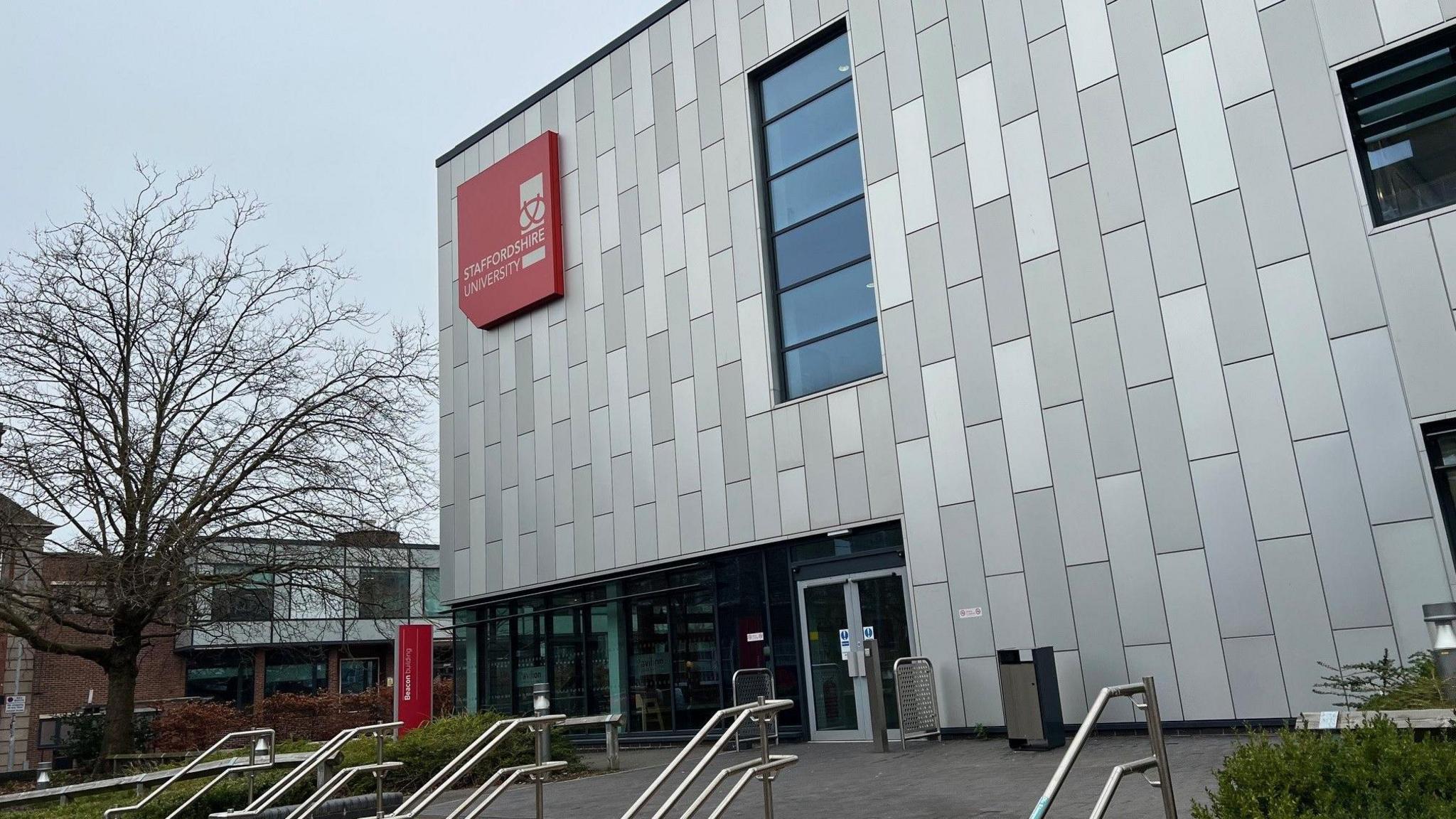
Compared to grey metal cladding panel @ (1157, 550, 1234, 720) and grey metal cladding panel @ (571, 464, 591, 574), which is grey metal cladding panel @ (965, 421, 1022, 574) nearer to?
grey metal cladding panel @ (1157, 550, 1234, 720)

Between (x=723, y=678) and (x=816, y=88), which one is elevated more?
(x=816, y=88)

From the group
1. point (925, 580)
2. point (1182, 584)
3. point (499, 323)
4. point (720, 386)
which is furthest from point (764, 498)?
point (499, 323)

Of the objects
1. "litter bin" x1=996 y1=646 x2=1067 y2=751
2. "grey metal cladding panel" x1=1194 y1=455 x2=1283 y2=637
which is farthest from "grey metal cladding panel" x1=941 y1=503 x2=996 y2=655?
"grey metal cladding panel" x1=1194 y1=455 x2=1283 y2=637

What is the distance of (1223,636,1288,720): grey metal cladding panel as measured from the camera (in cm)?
1217

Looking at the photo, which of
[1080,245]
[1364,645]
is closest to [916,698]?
[1364,645]

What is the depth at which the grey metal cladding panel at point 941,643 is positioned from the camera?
48.5 ft

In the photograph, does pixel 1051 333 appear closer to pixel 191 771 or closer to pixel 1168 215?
pixel 1168 215

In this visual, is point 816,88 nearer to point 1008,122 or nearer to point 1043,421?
point 1008,122

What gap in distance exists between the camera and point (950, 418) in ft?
50.3

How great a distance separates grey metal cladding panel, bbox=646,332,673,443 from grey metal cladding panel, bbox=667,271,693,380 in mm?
179

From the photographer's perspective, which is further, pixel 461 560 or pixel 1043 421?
pixel 461 560

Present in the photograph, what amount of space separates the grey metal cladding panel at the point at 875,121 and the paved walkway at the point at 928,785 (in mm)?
8567

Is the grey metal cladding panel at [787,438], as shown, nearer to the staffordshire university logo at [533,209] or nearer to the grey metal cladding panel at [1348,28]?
the staffordshire university logo at [533,209]

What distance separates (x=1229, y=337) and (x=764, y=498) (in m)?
7.55
